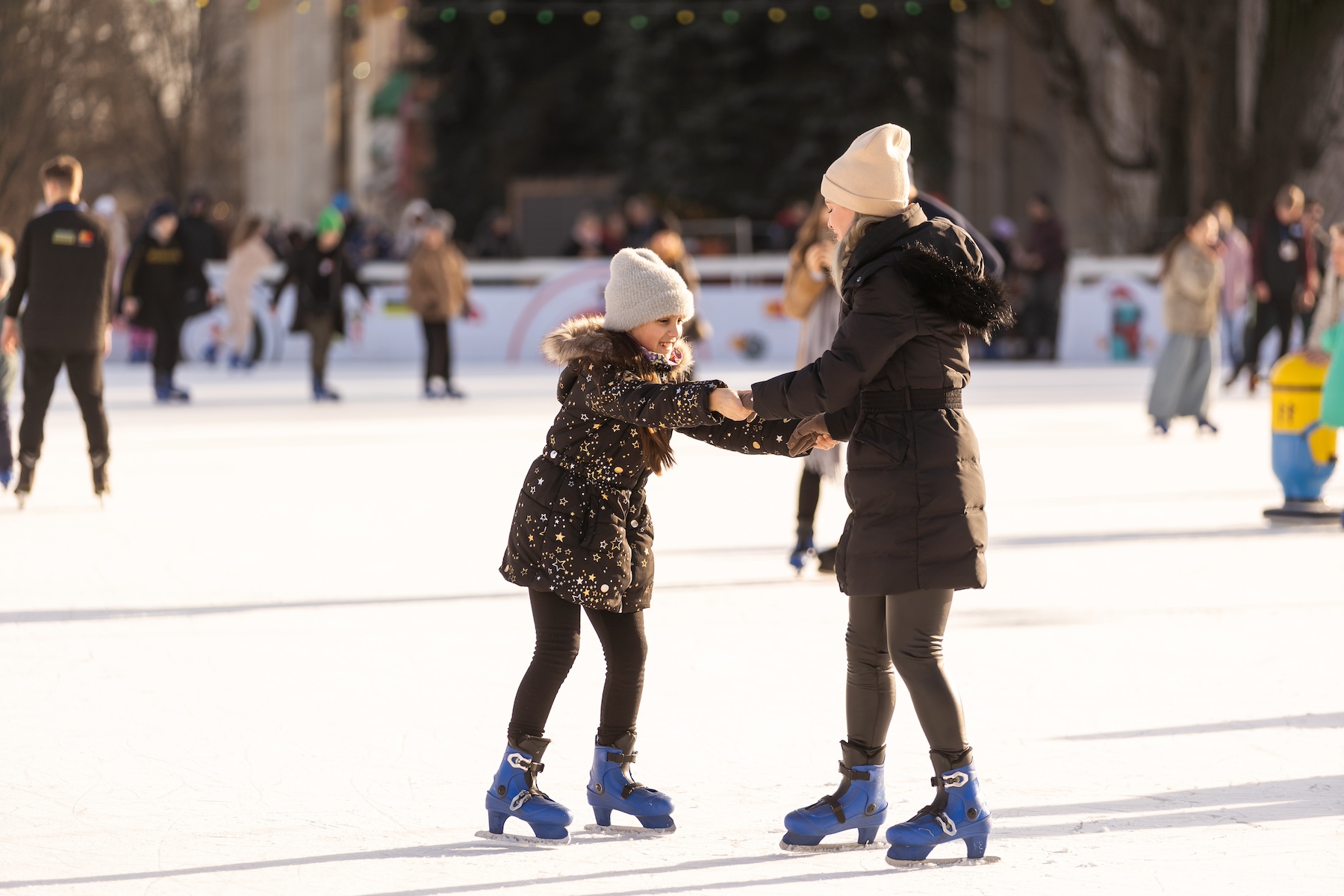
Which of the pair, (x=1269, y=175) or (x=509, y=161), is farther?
(x=509, y=161)

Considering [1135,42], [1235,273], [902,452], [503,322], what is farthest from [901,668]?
[1135,42]

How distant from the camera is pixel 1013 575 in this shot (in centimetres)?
780

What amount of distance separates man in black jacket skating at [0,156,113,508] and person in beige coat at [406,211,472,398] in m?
6.82

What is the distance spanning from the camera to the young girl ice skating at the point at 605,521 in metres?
4.17

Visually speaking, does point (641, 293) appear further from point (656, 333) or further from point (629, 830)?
point (629, 830)

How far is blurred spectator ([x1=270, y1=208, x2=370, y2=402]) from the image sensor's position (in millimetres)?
16562

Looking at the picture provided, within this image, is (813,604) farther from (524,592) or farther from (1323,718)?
(1323,718)

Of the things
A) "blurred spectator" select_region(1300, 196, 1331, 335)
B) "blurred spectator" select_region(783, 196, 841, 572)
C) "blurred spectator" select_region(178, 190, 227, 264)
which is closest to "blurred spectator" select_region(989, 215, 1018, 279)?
"blurred spectator" select_region(1300, 196, 1331, 335)

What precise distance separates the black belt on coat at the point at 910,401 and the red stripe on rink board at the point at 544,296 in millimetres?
17369

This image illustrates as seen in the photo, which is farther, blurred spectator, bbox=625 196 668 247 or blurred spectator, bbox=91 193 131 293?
blurred spectator, bbox=625 196 668 247

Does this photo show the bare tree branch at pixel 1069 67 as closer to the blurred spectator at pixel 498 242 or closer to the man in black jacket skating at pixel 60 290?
the blurred spectator at pixel 498 242

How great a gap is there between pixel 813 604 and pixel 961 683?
1398 millimetres

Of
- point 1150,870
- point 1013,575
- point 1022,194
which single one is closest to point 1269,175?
point 1022,194

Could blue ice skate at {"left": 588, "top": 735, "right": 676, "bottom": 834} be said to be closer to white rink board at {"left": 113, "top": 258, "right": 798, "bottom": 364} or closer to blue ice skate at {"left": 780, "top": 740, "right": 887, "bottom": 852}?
blue ice skate at {"left": 780, "top": 740, "right": 887, "bottom": 852}
